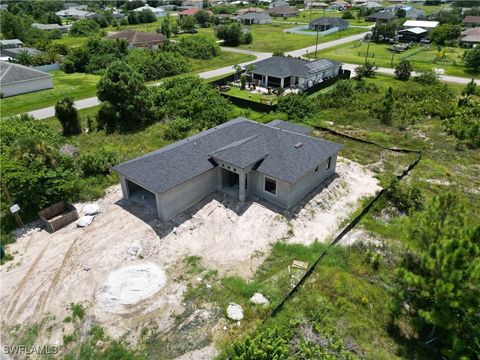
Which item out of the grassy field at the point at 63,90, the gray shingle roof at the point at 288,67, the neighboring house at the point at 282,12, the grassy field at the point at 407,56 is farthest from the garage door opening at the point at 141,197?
the neighboring house at the point at 282,12

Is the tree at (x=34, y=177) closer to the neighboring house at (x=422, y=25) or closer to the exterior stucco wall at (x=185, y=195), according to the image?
the exterior stucco wall at (x=185, y=195)

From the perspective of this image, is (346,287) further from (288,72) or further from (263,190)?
(288,72)

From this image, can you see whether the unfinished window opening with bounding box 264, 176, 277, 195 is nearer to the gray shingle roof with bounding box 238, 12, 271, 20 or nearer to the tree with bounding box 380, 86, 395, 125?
the tree with bounding box 380, 86, 395, 125

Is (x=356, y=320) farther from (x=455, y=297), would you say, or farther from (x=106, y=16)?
(x=106, y=16)

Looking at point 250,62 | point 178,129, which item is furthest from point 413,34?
point 178,129

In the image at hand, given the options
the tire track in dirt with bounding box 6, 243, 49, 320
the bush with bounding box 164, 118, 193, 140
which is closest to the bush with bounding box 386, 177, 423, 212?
the bush with bounding box 164, 118, 193, 140
